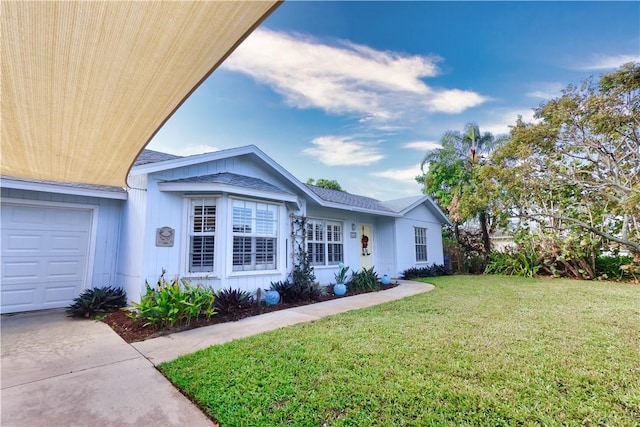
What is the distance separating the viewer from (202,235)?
261 inches

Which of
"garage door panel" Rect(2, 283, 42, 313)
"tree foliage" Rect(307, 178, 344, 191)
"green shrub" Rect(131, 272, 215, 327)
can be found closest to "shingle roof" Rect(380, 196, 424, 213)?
"green shrub" Rect(131, 272, 215, 327)

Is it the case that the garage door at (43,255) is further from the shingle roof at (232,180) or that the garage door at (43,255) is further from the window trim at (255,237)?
the window trim at (255,237)

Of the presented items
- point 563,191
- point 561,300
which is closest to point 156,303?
point 561,300

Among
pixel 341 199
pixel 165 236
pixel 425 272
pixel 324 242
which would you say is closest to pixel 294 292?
pixel 324 242

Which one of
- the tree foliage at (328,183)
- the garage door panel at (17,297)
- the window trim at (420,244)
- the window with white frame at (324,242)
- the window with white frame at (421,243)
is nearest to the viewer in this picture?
the garage door panel at (17,297)

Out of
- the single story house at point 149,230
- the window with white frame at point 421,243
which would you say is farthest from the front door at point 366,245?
the single story house at point 149,230

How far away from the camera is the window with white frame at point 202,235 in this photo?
6.57m

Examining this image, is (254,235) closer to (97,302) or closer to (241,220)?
(241,220)

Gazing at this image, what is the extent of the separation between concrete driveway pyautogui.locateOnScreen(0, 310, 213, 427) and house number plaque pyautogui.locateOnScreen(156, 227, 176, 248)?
200cm

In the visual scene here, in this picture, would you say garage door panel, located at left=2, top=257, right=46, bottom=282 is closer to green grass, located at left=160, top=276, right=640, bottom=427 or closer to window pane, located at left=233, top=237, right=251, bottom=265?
window pane, located at left=233, top=237, right=251, bottom=265

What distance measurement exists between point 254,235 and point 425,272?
8.96m

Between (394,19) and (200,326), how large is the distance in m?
8.40

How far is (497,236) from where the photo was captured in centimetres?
2278

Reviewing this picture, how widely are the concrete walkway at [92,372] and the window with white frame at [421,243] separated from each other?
30.6 ft
